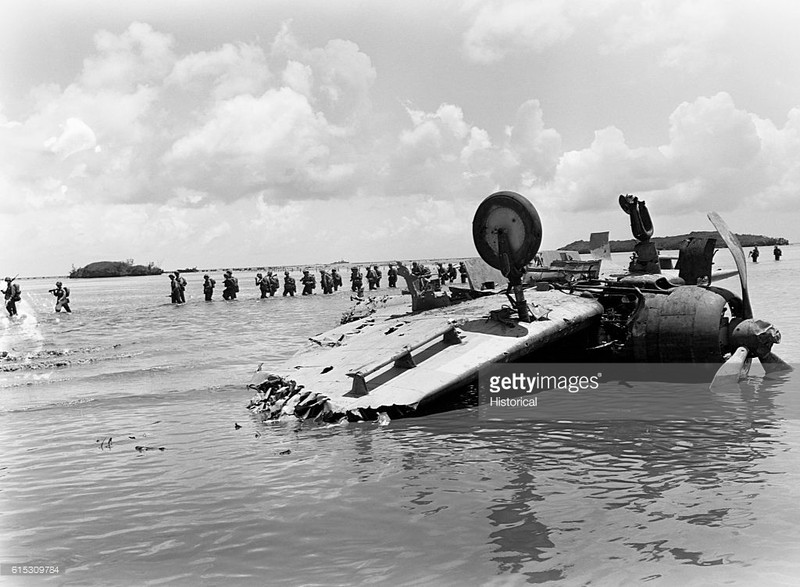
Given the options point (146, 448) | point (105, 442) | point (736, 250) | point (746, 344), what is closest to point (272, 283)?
point (736, 250)

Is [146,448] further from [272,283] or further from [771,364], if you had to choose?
[272,283]

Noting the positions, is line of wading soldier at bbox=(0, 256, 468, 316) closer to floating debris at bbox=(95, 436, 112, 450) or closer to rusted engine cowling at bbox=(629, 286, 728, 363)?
rusted engine cowling at bbox=(629, 286, 728, 363)

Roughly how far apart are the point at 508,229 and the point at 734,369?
14.4 feet

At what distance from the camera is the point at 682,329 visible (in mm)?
12414

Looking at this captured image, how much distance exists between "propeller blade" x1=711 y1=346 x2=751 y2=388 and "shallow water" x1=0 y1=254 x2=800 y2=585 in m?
0.25

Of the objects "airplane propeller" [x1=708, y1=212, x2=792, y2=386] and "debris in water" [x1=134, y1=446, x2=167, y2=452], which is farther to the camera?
"airplane propeller" [x1=708, y1=212, x2=792, y2=386]

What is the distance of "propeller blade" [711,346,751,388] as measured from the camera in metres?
12.1

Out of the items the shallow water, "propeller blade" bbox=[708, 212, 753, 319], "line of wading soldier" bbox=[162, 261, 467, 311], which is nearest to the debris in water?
the shallow water

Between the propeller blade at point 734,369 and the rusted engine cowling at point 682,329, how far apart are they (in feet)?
0.65

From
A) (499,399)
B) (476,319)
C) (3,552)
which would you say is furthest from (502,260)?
(3,552)

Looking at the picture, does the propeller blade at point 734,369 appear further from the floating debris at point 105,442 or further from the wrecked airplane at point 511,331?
the floating debris at point 105,442

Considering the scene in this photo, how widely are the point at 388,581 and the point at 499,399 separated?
6108 mm

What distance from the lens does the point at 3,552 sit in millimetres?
5879

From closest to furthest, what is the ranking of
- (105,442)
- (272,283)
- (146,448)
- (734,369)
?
1. (146,448)
2. (105,442)
3. (734,369)
4. (272,283)
